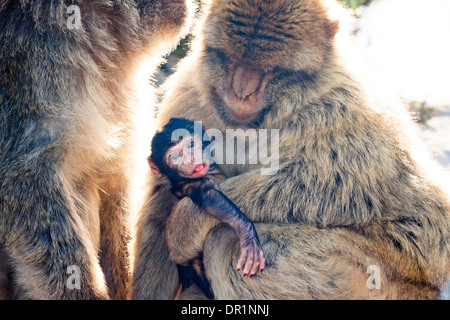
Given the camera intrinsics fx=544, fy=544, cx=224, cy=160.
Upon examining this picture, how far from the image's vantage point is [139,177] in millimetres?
4000

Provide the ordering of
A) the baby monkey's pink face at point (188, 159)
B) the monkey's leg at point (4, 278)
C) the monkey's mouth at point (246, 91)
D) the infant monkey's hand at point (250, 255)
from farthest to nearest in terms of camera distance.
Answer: the monkey's leg at point (4, 278) → the monkey's mouth at point (246, 91) → the baby monkey's pink face at point (188, 159) → the infant monkey's hand at point (250, 255)

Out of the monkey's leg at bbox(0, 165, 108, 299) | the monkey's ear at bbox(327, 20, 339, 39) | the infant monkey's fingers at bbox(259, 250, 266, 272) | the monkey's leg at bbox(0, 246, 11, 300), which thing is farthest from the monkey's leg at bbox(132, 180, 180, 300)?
the monkey's ear at bbox(327, 20, 339, 39)

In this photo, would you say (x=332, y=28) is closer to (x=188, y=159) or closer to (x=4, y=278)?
(x=188, y=159)

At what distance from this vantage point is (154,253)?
3.68 m

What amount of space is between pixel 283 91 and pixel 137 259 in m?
1.51

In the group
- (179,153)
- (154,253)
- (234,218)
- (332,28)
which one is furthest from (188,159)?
(332,28)

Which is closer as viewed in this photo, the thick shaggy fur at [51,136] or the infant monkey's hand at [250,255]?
the infant monkey's hand at [250,255]

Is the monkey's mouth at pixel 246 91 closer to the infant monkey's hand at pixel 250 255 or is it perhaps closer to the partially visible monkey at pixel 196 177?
the partially visible monkey at pixel 196 177

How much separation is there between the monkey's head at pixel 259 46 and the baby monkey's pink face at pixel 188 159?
1.23 feet

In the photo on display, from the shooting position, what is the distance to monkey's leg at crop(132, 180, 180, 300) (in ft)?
11.9

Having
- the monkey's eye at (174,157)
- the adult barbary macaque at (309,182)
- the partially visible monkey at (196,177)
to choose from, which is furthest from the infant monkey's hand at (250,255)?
the monkey's eye at (174,157)

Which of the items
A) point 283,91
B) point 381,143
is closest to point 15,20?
point 283,91

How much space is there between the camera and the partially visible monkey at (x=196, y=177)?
2.89m

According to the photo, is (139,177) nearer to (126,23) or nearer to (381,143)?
(126,23)
